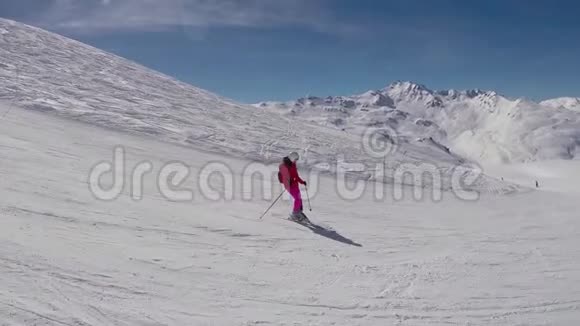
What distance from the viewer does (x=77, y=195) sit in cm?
978

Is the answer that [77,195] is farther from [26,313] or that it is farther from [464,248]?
[464,248]

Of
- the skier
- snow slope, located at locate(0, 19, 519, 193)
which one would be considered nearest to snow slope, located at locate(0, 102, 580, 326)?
the skier

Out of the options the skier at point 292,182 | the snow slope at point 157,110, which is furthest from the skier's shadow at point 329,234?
the snow slope at point 157,110

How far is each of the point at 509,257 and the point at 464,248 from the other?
3.02ft

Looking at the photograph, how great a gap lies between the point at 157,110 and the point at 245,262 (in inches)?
688

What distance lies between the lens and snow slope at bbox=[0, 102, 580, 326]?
19.7 ft

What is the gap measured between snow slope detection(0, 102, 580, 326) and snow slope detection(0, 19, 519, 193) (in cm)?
659

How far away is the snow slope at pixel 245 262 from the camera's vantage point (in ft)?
19.7

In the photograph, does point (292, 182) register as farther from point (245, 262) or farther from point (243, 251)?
point (245, 262)

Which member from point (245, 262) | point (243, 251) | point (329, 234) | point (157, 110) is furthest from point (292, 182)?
point (157, 110)

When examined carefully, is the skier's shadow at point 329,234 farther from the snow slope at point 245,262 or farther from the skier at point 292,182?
the skier at point 292,182

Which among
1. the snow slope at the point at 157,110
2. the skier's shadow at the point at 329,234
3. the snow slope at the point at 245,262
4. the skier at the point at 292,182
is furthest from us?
the snow slope at the point at 157,110

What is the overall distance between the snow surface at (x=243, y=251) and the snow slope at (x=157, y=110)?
1882 millimetres

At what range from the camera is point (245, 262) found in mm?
7910
